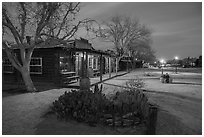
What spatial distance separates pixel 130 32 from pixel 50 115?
31.6 metres

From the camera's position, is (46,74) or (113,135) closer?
(113,135)

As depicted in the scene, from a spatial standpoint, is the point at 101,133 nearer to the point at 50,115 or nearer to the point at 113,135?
the point at 113,135

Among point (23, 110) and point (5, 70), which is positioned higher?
point (5, 70)

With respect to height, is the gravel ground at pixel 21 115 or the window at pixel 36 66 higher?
the window at pixel 36 66

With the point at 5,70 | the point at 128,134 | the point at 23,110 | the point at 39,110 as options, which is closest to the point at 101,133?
the point at 128,134

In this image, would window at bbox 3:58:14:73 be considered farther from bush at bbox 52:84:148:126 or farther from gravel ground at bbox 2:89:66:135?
bush at bbox 52:84:148:126

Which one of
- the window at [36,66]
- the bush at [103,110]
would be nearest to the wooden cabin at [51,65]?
the window at [36,66]

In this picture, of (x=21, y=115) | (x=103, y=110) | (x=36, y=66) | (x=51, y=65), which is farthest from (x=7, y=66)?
(x=103, y=110)

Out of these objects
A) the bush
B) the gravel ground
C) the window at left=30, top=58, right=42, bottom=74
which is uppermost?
the window at left=30, top=58, right=42, bottom=74

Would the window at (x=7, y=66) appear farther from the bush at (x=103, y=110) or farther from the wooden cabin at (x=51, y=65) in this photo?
the bush at (x=103, y=110)

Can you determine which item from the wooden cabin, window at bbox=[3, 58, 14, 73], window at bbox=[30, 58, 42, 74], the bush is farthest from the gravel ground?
window at bbox=[3, 58, 14, 73]

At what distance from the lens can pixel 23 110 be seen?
20.2ft

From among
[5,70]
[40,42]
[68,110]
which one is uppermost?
[40,42]

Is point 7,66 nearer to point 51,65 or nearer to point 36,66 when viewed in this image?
point 36,66
